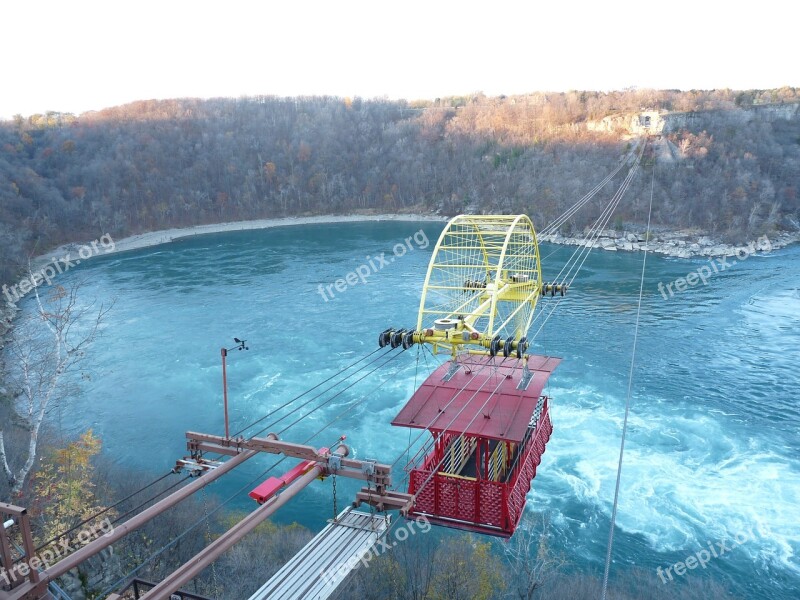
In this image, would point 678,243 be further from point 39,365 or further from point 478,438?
point 39,365

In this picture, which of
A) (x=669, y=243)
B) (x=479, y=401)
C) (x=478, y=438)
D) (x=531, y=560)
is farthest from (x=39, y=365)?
(x=669, y=243)

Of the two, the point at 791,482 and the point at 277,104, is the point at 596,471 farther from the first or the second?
the point at 277,104

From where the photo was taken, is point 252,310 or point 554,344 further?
point 252,310

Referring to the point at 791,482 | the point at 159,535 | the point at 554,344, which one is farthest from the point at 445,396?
the point at 554,344

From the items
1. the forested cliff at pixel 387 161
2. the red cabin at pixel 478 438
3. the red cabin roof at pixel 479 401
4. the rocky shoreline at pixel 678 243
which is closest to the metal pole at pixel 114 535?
the red cabin at pixel 478 438

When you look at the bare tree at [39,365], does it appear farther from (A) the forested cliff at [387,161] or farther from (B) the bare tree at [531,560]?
(A) the forested cliff at [387,161]

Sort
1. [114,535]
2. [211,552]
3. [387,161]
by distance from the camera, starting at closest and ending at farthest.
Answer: [114,535] → [211,552] → [387,161]

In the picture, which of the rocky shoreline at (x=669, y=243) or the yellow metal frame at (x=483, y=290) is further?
the rocky shoreline at (x=669, y=243)
